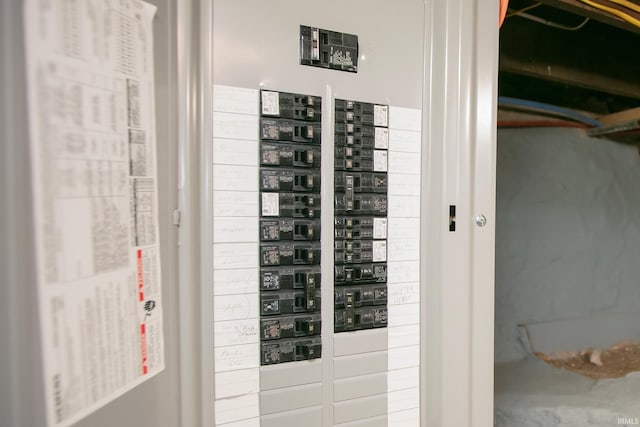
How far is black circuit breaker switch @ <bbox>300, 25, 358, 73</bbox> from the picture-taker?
62cm

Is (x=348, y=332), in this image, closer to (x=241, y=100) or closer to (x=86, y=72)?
(x=241, y=100)

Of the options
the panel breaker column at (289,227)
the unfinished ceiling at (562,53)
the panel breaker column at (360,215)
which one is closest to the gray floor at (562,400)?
the panel breaker column at (360,215)

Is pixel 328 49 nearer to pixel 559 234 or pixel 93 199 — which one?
pixel 93 199

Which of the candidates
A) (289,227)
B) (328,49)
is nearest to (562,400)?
(289,227)

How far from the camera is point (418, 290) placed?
2.33ft

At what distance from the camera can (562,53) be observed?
5.35 ft

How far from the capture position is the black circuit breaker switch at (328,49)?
625 millimetres

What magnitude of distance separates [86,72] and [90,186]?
0.46 feet

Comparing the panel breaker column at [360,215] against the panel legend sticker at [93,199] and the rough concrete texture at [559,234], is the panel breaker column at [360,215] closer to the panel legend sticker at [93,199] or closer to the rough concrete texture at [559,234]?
the panel legend sticker at [93,199]

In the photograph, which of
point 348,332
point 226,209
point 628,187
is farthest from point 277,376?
point 628,187

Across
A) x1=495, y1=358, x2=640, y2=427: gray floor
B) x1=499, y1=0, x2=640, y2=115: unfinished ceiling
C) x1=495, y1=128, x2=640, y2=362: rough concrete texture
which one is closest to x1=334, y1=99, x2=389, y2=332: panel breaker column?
x1=495, y1=358, x2=640, y2=427: gray floor

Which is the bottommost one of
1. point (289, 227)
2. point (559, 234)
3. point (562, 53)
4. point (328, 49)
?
point (559, 234)

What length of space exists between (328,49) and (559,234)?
6.30 ft

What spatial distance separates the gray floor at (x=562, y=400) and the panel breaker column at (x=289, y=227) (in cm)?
91
